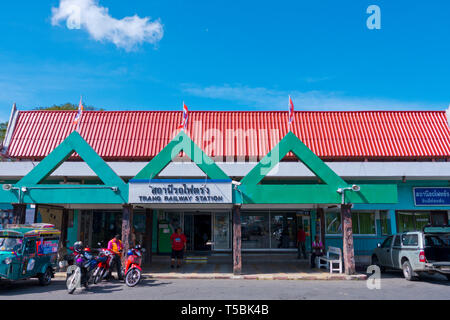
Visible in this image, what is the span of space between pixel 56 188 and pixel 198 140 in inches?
346

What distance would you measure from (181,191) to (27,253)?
552 centimetres

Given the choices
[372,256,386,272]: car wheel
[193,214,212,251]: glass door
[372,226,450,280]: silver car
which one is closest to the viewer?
[372,226,450,280]: silver car

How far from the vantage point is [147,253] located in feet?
59.5

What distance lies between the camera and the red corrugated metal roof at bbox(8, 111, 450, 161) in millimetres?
20484

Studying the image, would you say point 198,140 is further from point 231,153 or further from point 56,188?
point 56,188

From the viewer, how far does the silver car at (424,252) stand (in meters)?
12.5

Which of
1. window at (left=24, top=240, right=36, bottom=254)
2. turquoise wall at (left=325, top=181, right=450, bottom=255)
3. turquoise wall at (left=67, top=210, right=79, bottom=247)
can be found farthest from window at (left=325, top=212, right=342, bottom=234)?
window at (left=24, top=240, right=36, bottom=254)

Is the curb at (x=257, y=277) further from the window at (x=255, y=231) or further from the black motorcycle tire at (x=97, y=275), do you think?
the window at (x=255, y=231)

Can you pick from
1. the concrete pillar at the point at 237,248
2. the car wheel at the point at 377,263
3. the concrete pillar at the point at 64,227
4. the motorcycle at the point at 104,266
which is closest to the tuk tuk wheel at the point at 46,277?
the motorcycle at the point at 104,266

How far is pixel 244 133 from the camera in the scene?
2141 centimetres

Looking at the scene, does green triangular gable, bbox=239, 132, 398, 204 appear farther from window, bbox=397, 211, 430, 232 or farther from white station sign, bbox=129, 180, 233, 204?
window, bbox=397, 211, 430, 232

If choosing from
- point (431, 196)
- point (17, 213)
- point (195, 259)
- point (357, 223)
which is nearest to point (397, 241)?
point (357, 223)

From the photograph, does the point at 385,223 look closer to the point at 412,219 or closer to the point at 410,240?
the point at 412,219

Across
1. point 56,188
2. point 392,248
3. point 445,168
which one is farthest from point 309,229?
point 56,188
